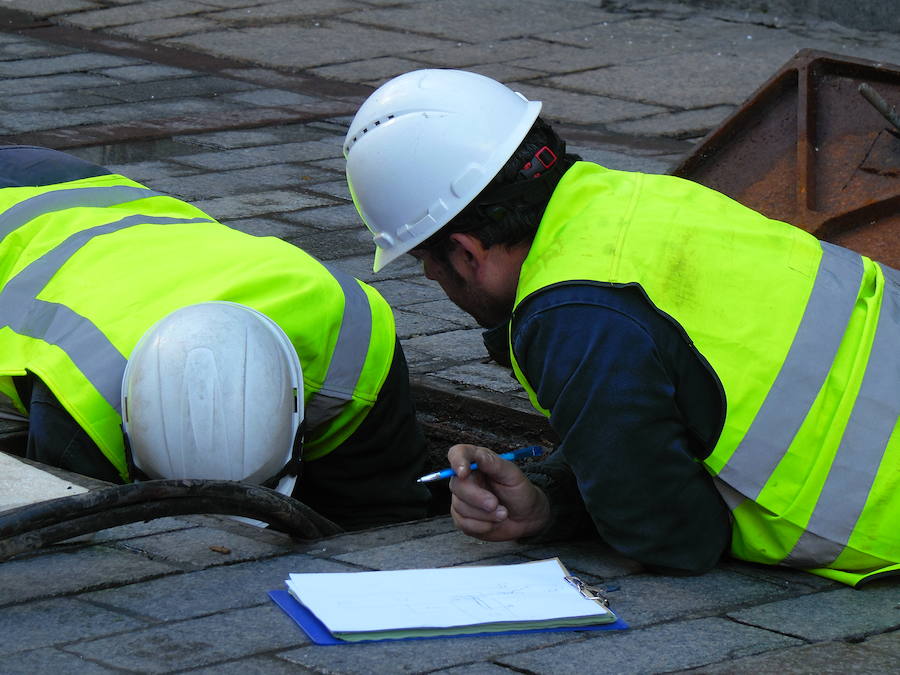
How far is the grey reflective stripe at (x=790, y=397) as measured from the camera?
3084 mm

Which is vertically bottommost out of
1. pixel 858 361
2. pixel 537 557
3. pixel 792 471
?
pixel 537 557

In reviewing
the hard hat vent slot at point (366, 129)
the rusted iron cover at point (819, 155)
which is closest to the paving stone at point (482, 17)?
the rusted iron cover at point (819, 155)

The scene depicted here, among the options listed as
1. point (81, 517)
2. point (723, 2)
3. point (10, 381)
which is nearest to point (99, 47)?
point (723, 2)

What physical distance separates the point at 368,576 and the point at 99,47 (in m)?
7.86

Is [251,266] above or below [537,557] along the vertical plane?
above

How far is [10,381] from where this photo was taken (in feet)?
13.5

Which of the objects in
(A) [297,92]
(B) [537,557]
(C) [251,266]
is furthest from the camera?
(A) [297,92]

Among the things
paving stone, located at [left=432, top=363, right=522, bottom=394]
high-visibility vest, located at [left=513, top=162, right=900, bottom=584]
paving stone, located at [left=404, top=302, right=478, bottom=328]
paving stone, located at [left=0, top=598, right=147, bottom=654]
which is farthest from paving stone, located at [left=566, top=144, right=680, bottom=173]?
paving stone, located at [left=0, top=598, right=147, bottom=654]

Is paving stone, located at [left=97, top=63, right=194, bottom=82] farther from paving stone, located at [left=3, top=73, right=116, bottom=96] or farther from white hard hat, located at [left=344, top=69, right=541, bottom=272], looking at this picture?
white hard hat, located at [left=344, top=69, right=541, bottom=272]

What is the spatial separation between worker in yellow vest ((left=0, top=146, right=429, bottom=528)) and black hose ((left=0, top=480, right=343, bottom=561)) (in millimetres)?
368

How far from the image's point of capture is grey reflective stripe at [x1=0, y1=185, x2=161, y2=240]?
446 centimetres

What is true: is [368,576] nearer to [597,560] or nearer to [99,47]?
[597,560]

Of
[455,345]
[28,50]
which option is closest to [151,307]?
[455,345]

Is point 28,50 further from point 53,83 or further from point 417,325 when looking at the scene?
point 417,325
